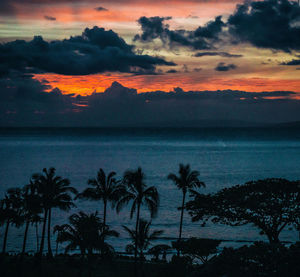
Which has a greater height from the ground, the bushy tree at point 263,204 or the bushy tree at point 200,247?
the bushy tree at point 263,204

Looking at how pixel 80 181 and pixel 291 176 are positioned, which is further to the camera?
pixel 291 176

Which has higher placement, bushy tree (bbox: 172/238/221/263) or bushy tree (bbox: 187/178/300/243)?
bushy tree (bbox: 187/178/300/243)

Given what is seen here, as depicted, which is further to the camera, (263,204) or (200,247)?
(200,247)

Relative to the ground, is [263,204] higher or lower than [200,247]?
higher

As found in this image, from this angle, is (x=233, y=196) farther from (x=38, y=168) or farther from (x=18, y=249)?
(x=38, y=168)

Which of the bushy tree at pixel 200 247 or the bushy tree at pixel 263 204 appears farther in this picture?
the bushy tree at pixel 200 247

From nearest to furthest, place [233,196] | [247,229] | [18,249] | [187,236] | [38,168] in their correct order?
1. [233,196]
2. [18,249]
3. [187,236]
4. [247,229]
5. [38,168]

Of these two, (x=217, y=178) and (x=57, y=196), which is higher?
(x=57, y=196)

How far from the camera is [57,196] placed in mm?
40094

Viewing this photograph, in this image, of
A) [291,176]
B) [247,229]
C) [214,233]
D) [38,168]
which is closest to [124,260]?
[214,233]

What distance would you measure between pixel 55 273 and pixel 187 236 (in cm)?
2346

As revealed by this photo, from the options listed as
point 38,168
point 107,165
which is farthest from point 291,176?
point 38,168

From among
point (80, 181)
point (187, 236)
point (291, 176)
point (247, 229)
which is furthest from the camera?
point (291, 176)

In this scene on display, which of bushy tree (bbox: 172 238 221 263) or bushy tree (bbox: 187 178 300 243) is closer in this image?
bushy tree (bbox: 187 178 300 243)
